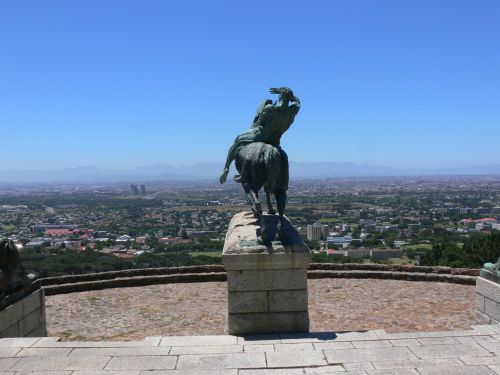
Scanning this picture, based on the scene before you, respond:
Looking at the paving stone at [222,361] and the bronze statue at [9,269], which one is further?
the bronze statue at [9,269]

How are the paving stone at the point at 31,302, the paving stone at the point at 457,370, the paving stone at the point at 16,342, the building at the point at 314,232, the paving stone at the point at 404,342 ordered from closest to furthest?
the paving stone at the point at 457,370, the paving stone at the point at 404,342, the paving stone at the point at 16,342, the paving stone at the point at 31,302, the building at the point at 314,232

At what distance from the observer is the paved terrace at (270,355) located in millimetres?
5066

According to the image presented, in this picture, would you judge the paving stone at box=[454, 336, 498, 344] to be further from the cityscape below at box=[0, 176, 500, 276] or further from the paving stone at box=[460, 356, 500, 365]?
the cityscape below at box=[0, 176, 500, 276]

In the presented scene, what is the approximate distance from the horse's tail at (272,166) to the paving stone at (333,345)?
248cm

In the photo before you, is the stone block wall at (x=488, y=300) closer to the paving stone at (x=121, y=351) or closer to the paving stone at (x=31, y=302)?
the paving stone at (x=121, y=351)

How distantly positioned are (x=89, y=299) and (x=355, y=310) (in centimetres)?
635

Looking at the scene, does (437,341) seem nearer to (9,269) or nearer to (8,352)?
(8,352)

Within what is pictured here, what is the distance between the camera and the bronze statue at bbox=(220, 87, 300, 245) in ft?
24.1

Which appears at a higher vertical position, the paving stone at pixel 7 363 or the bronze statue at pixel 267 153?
the bronze statue at pixel 267 153

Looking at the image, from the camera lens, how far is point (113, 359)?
17.7 feet

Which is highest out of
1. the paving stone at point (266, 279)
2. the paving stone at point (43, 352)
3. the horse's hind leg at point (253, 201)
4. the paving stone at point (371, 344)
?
the horse's hind leg at point (253, 201)

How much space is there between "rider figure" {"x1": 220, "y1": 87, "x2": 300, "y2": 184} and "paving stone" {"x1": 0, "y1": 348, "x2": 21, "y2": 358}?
4336mm

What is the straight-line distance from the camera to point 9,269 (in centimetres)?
709

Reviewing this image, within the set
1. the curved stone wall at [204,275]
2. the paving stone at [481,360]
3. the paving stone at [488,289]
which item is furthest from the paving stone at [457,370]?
the curved stone wall at [204,275]
